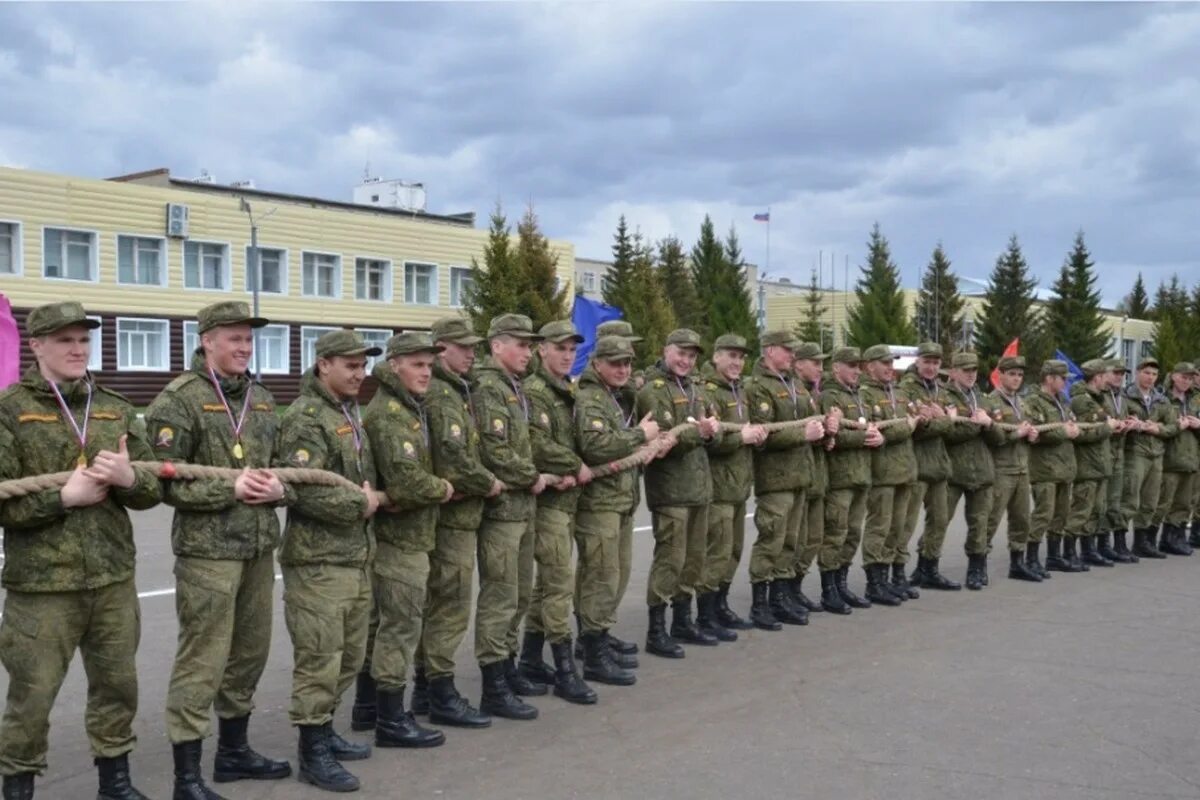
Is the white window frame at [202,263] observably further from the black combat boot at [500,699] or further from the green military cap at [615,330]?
the black combat boot at [500,699]

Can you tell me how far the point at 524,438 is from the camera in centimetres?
757

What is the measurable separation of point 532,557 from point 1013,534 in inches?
251

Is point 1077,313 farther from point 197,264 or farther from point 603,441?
point 603,441

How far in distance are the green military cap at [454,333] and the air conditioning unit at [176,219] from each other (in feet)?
115

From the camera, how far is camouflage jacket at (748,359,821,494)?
10062 millimetres

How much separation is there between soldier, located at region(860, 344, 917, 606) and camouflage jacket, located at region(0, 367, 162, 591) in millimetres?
7079

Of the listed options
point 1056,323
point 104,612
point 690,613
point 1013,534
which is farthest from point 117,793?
point 1056,323

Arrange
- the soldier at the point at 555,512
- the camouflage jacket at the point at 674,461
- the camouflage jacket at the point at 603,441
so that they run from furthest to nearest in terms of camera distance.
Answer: the camouflage jacket at the point at 674,461, the camouflage jacket at the point at 603,441, the soldier at the point at 555,512

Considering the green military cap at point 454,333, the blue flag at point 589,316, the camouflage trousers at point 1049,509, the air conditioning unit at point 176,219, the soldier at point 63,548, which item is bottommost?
the camouflage trousers at point 1049,509

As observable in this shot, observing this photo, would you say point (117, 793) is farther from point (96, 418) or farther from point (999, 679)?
point (999, 679)

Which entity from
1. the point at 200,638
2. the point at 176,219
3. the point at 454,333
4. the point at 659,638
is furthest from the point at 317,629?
the point at 176,219

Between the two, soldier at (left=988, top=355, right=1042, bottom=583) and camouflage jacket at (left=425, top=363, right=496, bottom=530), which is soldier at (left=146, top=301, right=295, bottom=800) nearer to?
camouflage jacket at (left=425, top=363, right=496, bottom=530)

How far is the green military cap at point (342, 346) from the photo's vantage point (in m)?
6.35

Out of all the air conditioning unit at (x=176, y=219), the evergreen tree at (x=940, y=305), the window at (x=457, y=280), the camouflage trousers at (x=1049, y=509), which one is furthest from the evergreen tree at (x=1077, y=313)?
the camouflage trousers at (x=1049, y=509)
